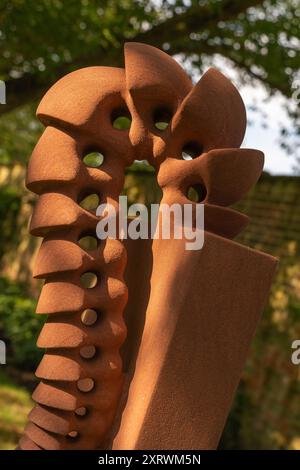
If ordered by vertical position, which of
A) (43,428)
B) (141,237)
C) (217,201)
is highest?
(217,201)

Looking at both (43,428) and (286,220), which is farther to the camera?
(286,220)

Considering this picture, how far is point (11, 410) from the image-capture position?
5676 mm

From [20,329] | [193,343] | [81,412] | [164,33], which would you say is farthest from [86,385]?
[20,329]

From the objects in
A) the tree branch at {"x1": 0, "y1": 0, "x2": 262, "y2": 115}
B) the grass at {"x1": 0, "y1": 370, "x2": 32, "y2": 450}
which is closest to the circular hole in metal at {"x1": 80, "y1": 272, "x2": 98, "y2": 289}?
the grass at {"x1": 0, "y1": 370, "x2": 32, "y2": 450}

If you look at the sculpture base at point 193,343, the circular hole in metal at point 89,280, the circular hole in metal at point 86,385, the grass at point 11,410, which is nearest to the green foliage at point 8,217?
the grass at point 11,410

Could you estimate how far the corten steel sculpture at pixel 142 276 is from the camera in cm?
244

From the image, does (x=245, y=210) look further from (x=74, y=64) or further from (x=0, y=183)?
(x=0, y=183)

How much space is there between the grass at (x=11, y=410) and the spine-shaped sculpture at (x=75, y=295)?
94.5 inches

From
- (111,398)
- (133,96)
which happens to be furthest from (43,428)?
(133,96)

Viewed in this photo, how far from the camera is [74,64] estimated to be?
566 centimetres

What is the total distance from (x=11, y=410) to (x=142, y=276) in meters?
3.46

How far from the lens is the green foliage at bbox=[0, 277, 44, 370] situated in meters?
6.95

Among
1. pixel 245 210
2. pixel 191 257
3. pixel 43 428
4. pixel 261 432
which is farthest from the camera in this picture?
pixel 245 210

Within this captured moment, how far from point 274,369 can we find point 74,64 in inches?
124
